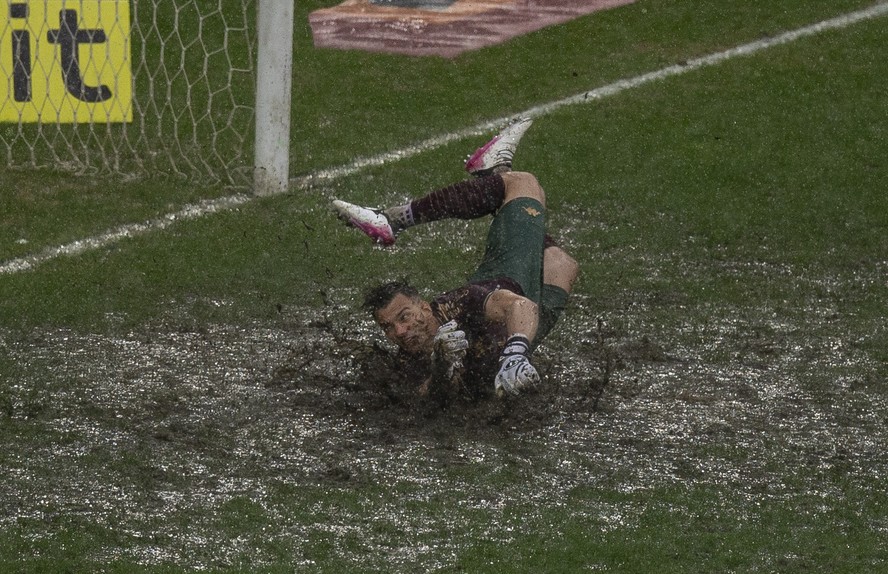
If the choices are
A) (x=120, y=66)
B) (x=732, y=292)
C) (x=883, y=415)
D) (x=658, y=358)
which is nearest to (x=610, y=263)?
(x=732, y=292)

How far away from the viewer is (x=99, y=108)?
11.0 m

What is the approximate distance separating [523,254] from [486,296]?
0.37 m

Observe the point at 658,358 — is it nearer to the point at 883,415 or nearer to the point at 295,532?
the point at 883,415

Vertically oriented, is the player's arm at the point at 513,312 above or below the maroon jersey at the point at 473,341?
above

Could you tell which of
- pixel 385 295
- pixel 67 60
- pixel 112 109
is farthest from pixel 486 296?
pixel 67 60

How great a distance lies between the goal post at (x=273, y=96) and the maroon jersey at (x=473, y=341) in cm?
340

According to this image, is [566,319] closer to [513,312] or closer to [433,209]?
[433,209]

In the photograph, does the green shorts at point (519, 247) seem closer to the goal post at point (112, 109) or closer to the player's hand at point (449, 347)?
the player's hand at point (449, 347)

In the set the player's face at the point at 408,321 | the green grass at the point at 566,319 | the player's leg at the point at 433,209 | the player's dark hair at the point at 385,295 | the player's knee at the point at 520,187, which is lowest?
the green grass at the point at 566,319

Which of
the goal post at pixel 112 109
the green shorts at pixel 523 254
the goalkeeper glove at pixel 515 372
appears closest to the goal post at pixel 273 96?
the goal post at pixel 112 109

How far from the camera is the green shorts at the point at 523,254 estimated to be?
25.3ft

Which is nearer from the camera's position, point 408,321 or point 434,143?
point 408,321

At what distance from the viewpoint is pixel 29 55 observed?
35.8ft

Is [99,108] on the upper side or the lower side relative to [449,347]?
upper
